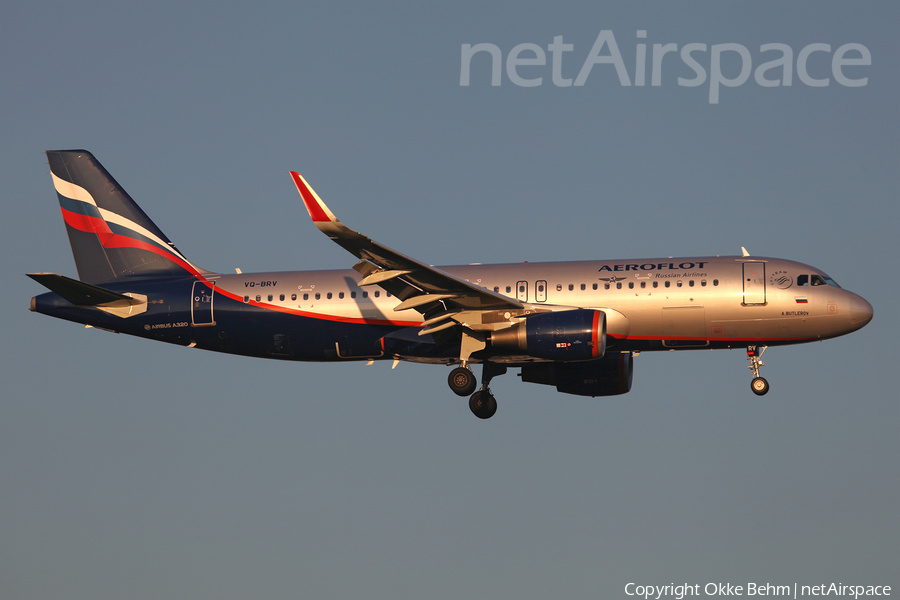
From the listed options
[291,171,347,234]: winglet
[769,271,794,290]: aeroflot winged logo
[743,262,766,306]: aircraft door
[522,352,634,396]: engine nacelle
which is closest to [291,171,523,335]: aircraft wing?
[291,171,347,234]: winglet

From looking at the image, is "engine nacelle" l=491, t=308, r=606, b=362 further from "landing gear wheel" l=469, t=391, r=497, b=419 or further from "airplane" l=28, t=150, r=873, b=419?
"landing gear wheel" l=469, t=391, r=497, b=419

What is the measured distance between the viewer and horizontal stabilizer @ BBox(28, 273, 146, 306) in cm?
3994

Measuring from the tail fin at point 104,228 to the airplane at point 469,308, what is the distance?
0.09 metres

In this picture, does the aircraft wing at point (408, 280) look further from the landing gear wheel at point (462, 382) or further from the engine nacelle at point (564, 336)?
the landing gear wheel at point (462, 382)

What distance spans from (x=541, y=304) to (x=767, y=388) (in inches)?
347

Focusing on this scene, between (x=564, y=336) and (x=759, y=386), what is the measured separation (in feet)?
26.6

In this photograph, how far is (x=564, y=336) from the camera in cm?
3575

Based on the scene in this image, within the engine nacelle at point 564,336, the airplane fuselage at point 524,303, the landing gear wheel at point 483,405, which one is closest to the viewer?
the engine nacelle at point 564,336

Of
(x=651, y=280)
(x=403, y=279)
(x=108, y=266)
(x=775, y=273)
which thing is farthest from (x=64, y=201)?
(x=775, y=273)

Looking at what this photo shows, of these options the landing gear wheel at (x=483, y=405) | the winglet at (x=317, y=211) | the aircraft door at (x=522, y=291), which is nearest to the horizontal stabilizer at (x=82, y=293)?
the winglet at (x=317, y=211)

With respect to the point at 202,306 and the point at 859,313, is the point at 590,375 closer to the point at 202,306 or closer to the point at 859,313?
the point at 859,313

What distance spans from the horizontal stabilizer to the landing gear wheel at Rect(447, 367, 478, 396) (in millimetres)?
13250

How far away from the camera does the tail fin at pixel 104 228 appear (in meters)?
44.2

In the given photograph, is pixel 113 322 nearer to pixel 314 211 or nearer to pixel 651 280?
pixel 314 211
